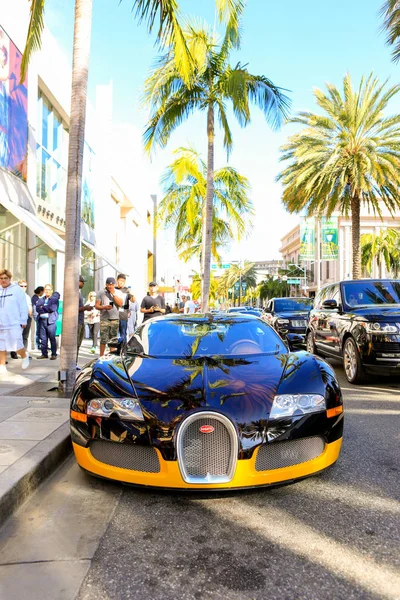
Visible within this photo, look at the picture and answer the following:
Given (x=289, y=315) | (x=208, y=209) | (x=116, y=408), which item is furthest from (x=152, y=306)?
(x=116, y=408)

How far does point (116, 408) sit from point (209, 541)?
1064 mm

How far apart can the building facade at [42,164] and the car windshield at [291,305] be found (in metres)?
6.67

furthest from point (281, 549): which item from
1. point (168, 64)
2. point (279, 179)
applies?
point (279, 179)

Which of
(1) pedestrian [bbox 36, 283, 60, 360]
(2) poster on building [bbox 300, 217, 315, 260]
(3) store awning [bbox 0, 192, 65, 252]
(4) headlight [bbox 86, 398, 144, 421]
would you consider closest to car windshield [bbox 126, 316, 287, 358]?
(4) headlight [bbox 86, 398, 144, 421]

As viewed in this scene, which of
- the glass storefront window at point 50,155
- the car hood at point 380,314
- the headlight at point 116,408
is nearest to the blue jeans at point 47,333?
the glass storefront window at point 50,155

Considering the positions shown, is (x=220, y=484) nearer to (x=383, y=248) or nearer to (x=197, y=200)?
(x=197, y=200)

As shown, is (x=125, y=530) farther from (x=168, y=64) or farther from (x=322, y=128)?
(x=322, y=128)

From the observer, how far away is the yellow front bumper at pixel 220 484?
2998 millimetres

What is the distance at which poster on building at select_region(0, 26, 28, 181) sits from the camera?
37.1ft

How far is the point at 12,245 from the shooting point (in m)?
12.8

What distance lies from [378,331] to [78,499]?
520cm

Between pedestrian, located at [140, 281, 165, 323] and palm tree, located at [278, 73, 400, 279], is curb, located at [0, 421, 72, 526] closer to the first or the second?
pedestrian, located at [140, 281, 165, 323]

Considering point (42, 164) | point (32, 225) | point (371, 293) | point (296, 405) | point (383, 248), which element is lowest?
point (296, 405)

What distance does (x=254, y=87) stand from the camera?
1414 cm
